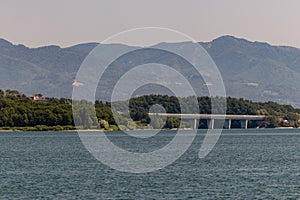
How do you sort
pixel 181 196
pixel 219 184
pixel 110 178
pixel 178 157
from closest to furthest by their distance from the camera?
1. pixel 181 196
2. pixel 219 184
3. pixel 110 178
4. pixel 178 157

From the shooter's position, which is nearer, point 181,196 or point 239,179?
point 181,196

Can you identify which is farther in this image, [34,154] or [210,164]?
[34,154]

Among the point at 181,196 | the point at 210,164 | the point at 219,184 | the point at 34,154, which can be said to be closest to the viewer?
the point at 181,196

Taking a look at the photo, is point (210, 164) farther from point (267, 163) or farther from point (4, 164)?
point (4, 164)

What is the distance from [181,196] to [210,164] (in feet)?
98.5

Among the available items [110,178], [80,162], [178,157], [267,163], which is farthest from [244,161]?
[110,178]

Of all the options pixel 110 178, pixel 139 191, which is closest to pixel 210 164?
pixel 110 178

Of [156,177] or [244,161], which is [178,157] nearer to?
[244,161]

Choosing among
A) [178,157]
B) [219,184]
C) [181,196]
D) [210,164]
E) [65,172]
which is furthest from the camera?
[178,157]

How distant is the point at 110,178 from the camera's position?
6981 centimetres

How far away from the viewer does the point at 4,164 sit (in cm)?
8944

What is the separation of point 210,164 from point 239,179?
18.5 metres

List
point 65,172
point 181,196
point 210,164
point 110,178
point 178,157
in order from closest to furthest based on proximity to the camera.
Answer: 1. point 181,196
2. point 110,178
3. point 65,172
4. point 210,164
5. point 178,157

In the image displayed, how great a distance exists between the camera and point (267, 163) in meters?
88.4
